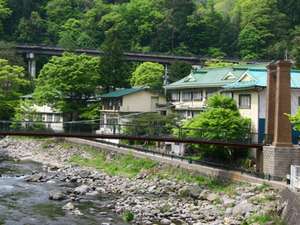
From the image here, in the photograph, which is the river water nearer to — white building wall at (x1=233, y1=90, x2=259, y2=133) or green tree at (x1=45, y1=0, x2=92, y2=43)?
white building wall at (x1=233, y1=90, x2=259, y2=133)

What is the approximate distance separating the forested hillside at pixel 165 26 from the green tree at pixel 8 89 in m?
28.0

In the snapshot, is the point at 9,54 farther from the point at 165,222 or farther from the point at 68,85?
the point at 165,222

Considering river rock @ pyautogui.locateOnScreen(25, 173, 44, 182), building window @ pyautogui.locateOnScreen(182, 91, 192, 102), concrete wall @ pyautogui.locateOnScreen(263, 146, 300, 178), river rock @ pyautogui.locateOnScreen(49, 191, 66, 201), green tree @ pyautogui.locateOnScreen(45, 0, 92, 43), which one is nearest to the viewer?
concrete wall @ pyautogui.locateOnScreen(263, 146, 300, 178)

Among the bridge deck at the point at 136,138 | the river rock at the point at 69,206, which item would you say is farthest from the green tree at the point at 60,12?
the river rock at the point at 69,206

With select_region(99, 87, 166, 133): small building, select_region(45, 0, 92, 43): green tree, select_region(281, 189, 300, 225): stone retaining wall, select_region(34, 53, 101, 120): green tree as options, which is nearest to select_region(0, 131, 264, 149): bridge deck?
select_region(281, 189, 300, 225): stone retaining wall

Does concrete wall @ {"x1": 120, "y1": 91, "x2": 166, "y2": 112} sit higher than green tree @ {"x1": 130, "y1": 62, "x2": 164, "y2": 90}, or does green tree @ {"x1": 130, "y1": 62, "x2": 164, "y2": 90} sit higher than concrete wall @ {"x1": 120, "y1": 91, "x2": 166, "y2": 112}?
green tree @ {"x1": 130, "y1": 62, "x2": 164, "y2": 90}

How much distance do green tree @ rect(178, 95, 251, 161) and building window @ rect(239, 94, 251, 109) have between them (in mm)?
817

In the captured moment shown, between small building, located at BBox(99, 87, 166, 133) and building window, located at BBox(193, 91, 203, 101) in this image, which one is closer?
building window, located at BBox(193, 91, 203, 101)

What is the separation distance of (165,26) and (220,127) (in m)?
62.2

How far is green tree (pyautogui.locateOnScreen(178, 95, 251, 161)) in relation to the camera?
1270 inches

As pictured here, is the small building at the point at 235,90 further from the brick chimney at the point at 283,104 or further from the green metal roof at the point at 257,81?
the brick chimney at the point at 283,104

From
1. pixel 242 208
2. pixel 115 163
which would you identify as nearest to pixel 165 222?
pixel 242 208

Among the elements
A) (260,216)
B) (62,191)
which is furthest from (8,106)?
(260,216)

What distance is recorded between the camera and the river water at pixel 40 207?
25.0 meters
